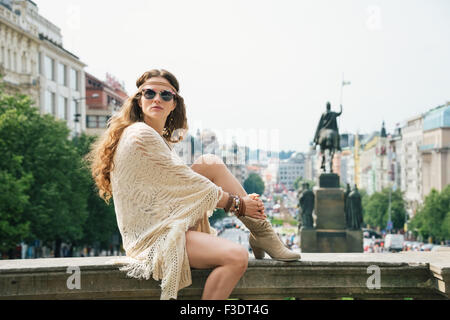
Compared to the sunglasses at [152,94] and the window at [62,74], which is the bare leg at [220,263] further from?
the window at [62,74]

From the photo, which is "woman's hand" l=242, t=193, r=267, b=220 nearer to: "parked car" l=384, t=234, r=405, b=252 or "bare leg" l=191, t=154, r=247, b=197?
"bare leg" l=191, t=154, r=247, b=197

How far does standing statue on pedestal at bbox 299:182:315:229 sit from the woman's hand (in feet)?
60.2

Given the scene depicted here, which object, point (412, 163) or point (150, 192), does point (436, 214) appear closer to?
point (412, 163)

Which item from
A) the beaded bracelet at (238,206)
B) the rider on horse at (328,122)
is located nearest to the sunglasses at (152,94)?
the beaded bracelet at (238,206)

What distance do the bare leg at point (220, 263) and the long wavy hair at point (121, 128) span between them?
1.06 metres

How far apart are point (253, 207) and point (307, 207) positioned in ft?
60.6

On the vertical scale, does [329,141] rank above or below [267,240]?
above

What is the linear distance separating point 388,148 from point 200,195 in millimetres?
136556

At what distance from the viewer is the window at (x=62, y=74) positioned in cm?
6406

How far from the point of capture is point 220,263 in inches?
167

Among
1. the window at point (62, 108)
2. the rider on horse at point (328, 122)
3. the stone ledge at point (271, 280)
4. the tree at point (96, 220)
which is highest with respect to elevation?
the window at point (62, 108)

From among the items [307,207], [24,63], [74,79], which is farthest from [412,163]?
[307,207]
